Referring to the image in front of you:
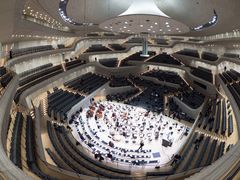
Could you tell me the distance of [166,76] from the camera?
94.8 ft

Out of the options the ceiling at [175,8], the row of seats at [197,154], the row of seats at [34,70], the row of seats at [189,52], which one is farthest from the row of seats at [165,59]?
the row of seats at [197,154]

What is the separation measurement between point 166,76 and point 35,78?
15399 mm

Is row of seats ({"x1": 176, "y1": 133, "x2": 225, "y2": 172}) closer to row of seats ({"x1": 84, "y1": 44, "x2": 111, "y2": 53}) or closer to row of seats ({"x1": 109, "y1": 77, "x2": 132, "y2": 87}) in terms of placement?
row of seats ({"x1": 109, "y1": 77, "x2": 132, "y2": 87})

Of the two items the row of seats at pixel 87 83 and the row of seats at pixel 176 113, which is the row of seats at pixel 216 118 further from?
the row of seats at pixel 87 83

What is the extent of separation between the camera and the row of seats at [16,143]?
24.4 feet

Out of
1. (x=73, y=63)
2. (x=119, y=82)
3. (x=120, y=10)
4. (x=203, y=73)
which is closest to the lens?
(x=120, y=10)

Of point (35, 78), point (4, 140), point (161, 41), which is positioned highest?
point (4, 140)

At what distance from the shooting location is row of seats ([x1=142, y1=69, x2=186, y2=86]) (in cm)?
2729

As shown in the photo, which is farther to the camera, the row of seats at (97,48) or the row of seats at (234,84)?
the row of seats at (97,48)

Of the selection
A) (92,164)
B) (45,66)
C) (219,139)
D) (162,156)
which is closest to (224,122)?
(219,139)

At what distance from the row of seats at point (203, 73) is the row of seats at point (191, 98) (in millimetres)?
1707

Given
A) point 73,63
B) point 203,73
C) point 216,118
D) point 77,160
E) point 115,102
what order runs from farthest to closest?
point 73,63 → point 203,73 → point 115,102 → point 216,118 → point 77,160

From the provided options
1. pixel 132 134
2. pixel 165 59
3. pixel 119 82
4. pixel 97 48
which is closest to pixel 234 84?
pixel 132 134

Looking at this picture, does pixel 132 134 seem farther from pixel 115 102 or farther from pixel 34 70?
pixel 34 70
